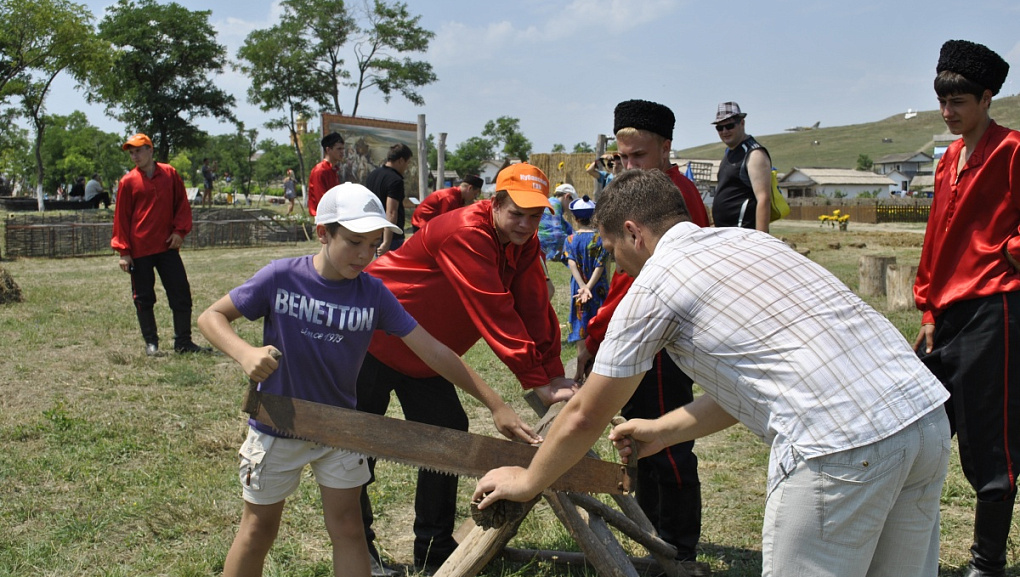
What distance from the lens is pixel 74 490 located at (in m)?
4.92

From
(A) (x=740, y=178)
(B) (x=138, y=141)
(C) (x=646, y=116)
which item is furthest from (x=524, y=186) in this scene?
(B) (x=138, y=141)

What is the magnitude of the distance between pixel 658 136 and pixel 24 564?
12.0 feet

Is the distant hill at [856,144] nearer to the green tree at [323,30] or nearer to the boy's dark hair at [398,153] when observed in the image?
the green tree at [323,30]

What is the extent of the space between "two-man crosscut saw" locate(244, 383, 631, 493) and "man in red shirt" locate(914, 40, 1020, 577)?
188 centimetres

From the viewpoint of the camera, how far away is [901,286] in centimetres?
1165

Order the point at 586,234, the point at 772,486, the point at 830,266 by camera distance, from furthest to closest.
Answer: the point at 830,266, the point at 586,234, the point at 772,486

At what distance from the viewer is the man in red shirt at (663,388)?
12.9 ft

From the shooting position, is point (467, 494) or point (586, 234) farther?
point (586, 234)

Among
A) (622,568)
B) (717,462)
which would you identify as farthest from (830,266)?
(622,568)

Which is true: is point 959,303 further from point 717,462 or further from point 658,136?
point 717,462

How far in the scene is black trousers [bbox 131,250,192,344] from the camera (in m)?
8.68

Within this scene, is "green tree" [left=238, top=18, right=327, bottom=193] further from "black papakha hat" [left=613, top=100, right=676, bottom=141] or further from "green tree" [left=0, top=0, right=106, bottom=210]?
"black papakha hat" [left=613, top=100, right=676, bottom=141]

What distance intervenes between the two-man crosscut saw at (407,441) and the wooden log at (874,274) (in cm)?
1199

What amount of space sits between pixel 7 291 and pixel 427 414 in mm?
10502
